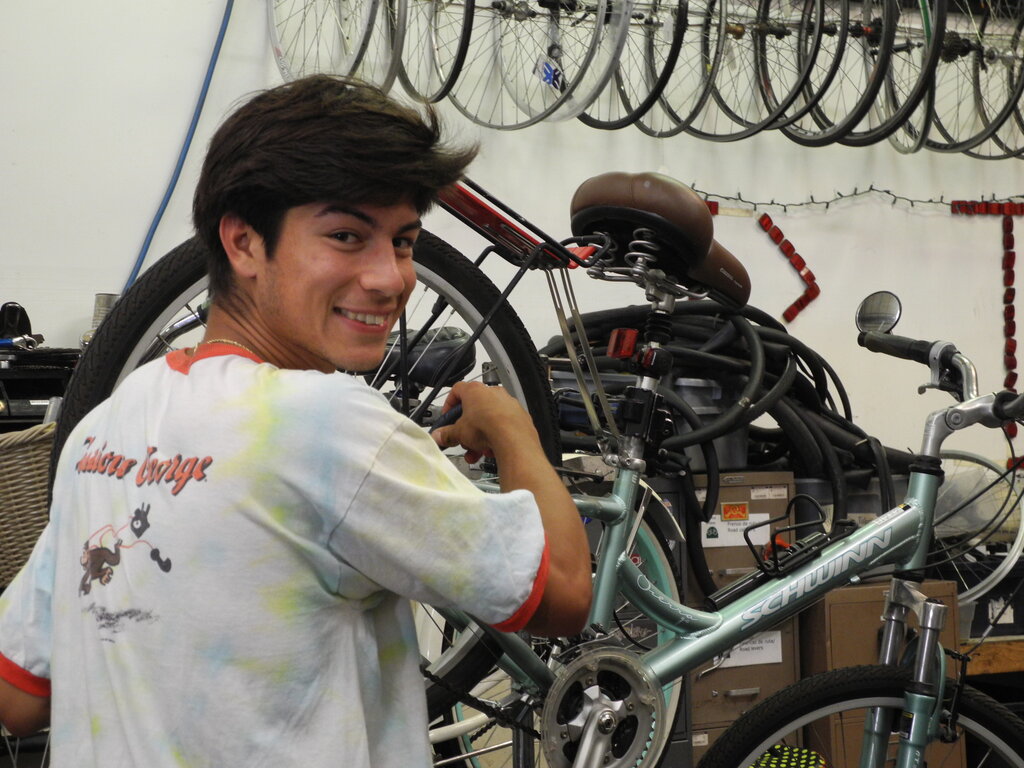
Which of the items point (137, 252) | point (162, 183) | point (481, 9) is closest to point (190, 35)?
point (162, 183)

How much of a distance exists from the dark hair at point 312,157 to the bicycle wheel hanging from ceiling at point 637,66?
8.72ft

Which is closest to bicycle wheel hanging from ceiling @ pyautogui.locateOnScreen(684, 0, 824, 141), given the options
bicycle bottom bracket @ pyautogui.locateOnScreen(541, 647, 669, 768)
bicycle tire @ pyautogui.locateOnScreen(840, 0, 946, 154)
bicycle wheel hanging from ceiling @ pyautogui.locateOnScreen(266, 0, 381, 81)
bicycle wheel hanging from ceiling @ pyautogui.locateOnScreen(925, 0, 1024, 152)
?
bicycle tire @ pyautogui.locateOnScreen(840, 0, 946, 154)

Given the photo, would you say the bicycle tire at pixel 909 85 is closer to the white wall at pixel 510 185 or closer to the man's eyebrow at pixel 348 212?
the white wall at pixel 510 185

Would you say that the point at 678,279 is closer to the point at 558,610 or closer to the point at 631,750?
the point at 631,750

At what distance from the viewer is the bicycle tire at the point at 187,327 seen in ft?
4.46

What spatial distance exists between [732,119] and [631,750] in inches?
108

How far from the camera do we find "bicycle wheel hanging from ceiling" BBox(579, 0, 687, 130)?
3.60 meters

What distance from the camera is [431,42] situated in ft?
11.1

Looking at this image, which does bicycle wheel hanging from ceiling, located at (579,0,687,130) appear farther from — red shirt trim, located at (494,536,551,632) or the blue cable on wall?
red shirt trim, located at (494,536,551,632)

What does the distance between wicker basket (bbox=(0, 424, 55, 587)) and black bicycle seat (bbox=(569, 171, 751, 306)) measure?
95 centimetres

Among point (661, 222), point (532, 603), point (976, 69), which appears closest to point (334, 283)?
point (532, 603)

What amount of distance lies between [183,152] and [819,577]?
7.81 feet

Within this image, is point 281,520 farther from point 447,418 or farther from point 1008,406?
point 1008,406

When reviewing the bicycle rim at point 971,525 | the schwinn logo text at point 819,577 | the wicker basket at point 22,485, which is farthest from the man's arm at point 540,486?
the bicycle rim at point 971,525
